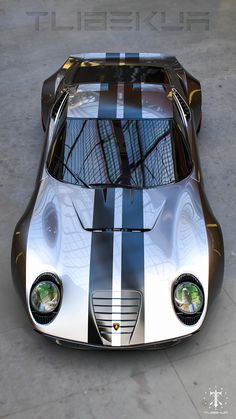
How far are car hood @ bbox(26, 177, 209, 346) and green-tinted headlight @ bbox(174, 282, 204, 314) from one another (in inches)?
2.2

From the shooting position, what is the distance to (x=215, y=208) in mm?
5016

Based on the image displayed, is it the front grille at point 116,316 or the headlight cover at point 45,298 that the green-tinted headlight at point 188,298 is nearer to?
the front grille at point 116,316

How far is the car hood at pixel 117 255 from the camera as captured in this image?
3.43 metres

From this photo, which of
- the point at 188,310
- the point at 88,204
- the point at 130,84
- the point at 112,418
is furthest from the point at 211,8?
the point at 112,418

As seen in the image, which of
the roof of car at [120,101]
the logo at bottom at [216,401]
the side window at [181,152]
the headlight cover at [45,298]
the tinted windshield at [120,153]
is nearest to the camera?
the logo at bottom at [216,401]

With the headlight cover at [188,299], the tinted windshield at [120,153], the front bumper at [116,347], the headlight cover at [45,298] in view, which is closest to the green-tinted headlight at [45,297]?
the headlight cover at [45,298]

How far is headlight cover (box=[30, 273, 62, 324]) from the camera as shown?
347 cm

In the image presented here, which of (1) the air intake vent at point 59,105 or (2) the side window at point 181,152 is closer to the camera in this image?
(2) the side window at point 181,152

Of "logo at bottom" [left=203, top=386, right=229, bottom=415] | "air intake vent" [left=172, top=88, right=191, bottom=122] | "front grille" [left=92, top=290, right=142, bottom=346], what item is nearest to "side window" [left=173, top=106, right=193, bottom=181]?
"air intake vent" [left=172, top=88, right=191, bottom=122]

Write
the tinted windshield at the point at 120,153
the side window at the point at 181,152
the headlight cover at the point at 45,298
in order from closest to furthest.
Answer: the headlight cover at the point at 45,298
the tinted windshield at the point at 120,153
the side window at the point at 181,152

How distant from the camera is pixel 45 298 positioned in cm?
349

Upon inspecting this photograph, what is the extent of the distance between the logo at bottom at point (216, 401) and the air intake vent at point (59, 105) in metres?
2.64

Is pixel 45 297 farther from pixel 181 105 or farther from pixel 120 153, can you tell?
pixel 181 105

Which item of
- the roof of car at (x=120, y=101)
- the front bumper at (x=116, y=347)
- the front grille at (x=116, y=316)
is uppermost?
the roof of car at (x=120, y=101)
